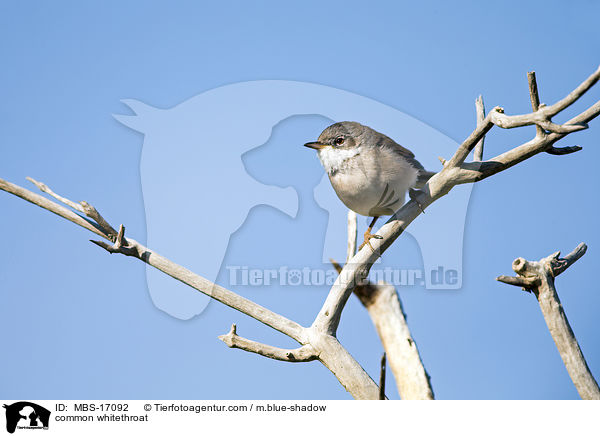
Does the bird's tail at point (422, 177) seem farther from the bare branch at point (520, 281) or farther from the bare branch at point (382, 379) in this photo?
the bare branch at point (382, 379)

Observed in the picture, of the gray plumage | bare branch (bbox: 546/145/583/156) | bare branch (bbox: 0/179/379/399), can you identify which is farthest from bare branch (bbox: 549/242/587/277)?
bare branch (bbox: 0/179/379/399)

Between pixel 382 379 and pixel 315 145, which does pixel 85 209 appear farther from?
pixel 382 379

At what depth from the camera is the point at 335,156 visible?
326 centimetres

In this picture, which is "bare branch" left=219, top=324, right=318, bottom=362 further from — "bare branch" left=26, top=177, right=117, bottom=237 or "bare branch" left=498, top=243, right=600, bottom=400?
"bare branch" left=498, top=243, right=600, bottom=400

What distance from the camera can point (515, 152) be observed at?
2.94 m

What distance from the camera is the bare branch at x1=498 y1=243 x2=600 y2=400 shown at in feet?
9.40

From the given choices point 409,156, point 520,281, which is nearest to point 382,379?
point 520,281

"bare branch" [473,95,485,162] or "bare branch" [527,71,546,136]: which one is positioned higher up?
"bare branch" [473,95,485,162]
